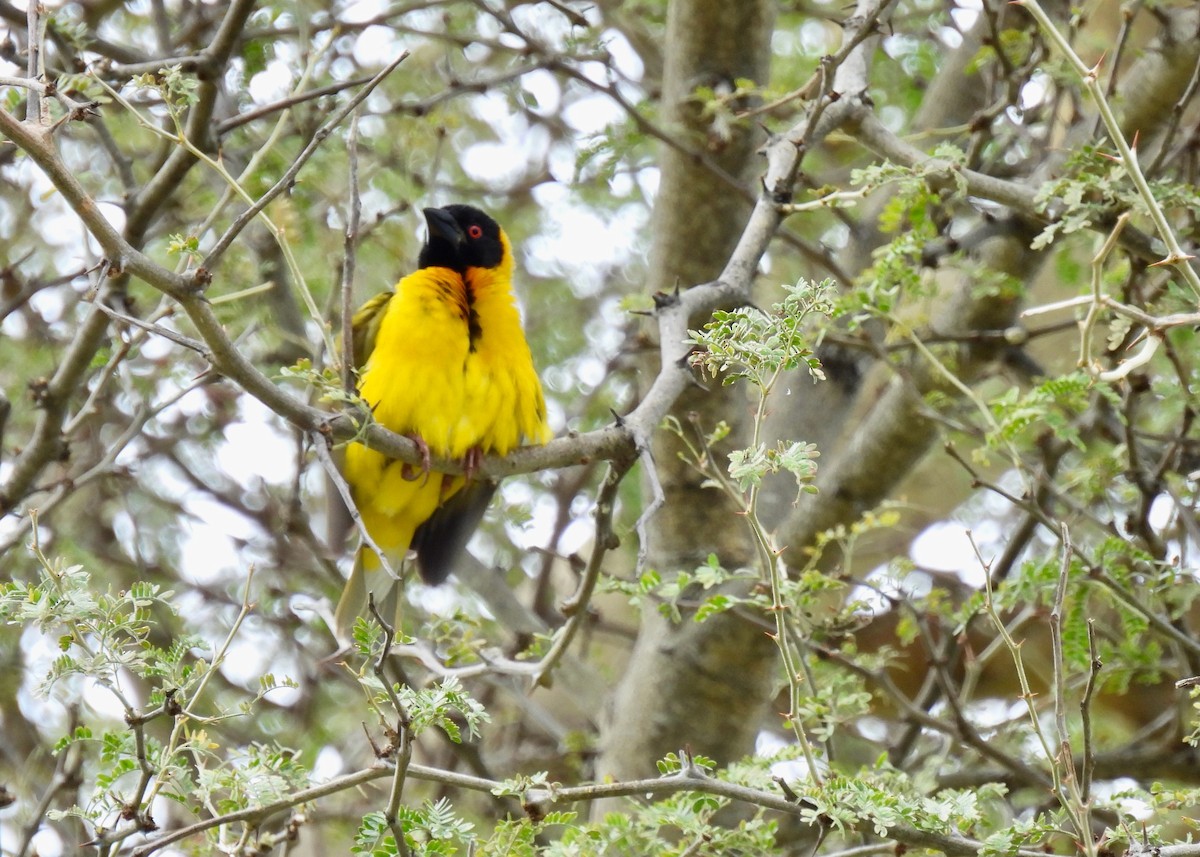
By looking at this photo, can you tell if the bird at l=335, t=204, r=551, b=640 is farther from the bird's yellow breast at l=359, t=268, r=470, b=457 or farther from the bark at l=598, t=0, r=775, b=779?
the bark at l=598, t=0, r=775, b=779

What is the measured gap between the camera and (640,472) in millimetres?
5938

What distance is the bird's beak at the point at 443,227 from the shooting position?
4.53 metres

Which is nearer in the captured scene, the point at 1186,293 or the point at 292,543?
the point at 1186,293

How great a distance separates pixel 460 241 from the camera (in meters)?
4.57

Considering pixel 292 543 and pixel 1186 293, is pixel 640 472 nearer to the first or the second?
pixel 292 543

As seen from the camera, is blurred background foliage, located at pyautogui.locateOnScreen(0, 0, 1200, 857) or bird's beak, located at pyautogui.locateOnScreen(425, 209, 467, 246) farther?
bird's beak, located at pyautogui.locateOnScreen(425, 209, 467, 246)

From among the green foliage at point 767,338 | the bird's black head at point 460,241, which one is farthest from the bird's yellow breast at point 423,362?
the green foliage at point 767,338

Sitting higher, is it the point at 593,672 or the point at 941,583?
the point at 941,583

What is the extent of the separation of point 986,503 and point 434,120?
12.6 ft

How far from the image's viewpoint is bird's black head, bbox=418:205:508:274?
4.55 metres

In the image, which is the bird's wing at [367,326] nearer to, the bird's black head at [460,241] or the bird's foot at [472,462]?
the bird's black head at [460,241]

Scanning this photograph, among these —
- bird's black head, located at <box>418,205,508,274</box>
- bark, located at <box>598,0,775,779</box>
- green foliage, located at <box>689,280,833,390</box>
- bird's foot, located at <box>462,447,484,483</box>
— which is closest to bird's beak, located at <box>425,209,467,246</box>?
bird's black head, located at <box>418,205,508,274</box>

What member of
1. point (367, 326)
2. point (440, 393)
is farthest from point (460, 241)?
point (440, 393)

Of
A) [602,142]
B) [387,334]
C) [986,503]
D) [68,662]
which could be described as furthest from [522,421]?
[986,503]
